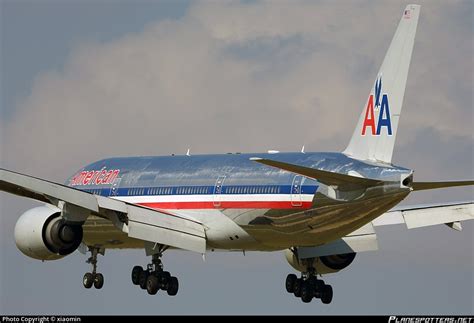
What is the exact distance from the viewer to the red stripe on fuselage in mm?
62344

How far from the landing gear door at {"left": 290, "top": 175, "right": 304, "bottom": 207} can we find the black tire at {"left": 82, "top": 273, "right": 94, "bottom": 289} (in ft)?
36.5

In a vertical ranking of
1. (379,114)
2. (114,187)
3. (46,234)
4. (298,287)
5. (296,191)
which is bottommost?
(298,287)

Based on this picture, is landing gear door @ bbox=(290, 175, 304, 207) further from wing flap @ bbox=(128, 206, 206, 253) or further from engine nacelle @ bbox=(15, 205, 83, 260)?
engine nacelle @ bbox=(15, 205, 83, 260)

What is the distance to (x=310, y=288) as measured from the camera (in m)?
68.9

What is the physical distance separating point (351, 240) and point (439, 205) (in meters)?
3.72

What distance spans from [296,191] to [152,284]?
304 inches

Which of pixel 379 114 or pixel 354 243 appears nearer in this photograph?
pixel 379 114

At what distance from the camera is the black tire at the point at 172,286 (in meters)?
66.9

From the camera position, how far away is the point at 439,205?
68.1 meters

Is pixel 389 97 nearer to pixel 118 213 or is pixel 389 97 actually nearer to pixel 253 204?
pixel 253 204

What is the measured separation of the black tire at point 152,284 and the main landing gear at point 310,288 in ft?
19.3

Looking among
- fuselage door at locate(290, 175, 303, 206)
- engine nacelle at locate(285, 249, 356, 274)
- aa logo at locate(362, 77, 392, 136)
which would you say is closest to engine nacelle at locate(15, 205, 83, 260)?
fuselage door at locate(290, 175, 303, 206)

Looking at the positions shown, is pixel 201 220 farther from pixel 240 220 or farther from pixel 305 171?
pixel 305 171

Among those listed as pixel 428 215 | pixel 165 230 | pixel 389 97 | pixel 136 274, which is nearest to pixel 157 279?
pixel 136 274
